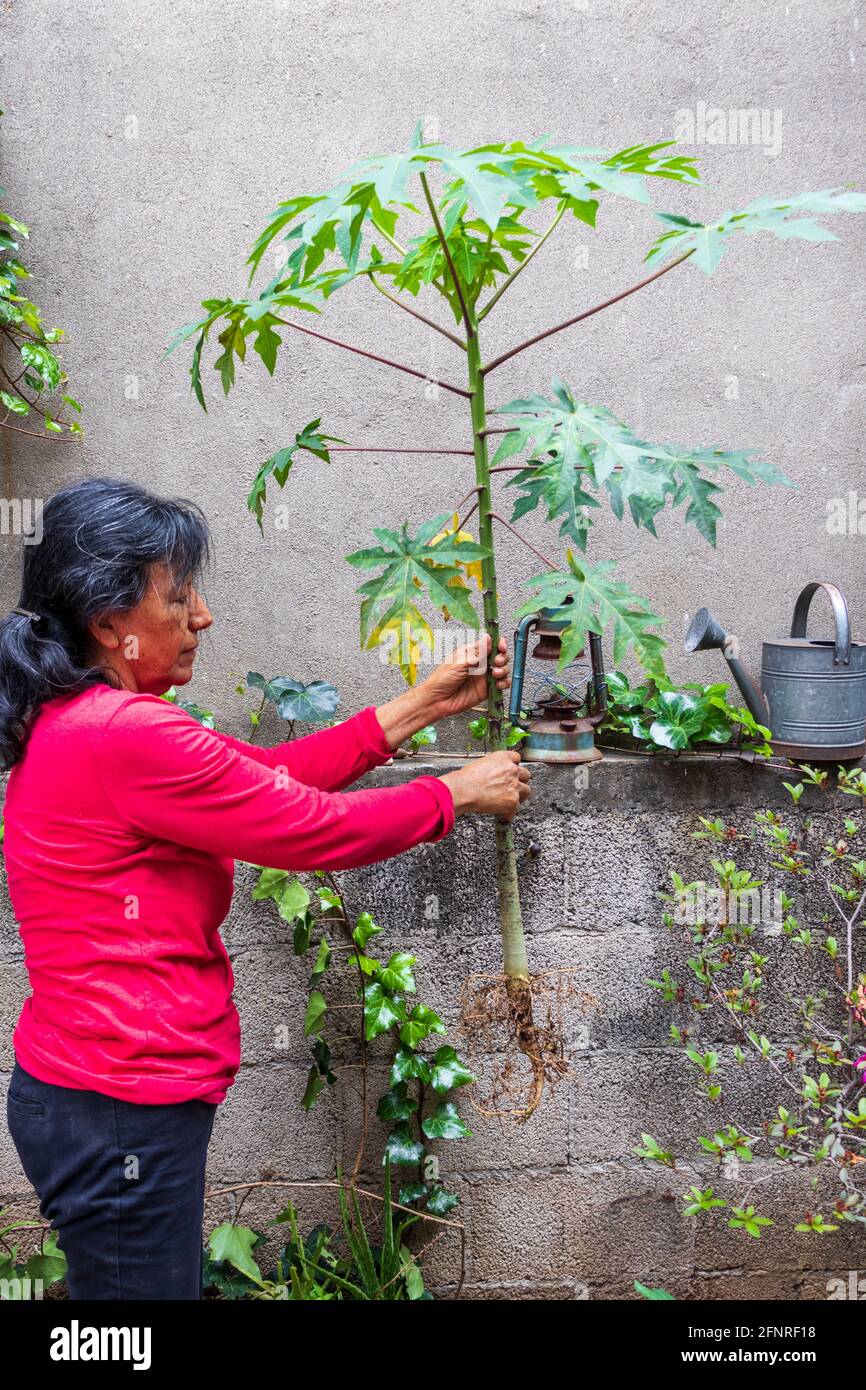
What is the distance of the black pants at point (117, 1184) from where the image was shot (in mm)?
1880

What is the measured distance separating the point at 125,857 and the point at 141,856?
27 millimetres

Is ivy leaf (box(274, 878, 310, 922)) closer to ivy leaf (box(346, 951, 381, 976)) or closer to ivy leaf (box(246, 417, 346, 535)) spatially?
ivy leaf (box(346, 951, 381, 976))

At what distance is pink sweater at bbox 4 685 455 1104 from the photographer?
1.83m

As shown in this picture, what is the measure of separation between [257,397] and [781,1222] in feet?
8.79

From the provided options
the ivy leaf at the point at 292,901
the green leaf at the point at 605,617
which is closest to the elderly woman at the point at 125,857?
the green leaf at the point at 605,617

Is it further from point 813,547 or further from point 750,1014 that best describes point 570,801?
point 813,547

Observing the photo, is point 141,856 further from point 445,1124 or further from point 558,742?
point 445,1124

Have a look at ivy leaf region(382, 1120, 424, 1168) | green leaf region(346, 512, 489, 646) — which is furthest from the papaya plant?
ivy leaf region(382, 1120, 424, 1168)

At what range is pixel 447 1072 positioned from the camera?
2.84 metres

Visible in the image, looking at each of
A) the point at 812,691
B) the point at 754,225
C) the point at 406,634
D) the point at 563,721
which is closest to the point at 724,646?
the point at 812,691

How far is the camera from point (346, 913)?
9.57ft

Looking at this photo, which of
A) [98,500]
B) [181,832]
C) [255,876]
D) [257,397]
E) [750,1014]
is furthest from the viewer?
[257,397]

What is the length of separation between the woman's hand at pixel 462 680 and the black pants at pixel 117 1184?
0.88 m

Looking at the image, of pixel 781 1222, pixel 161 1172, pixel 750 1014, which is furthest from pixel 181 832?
pixel 781 1222
